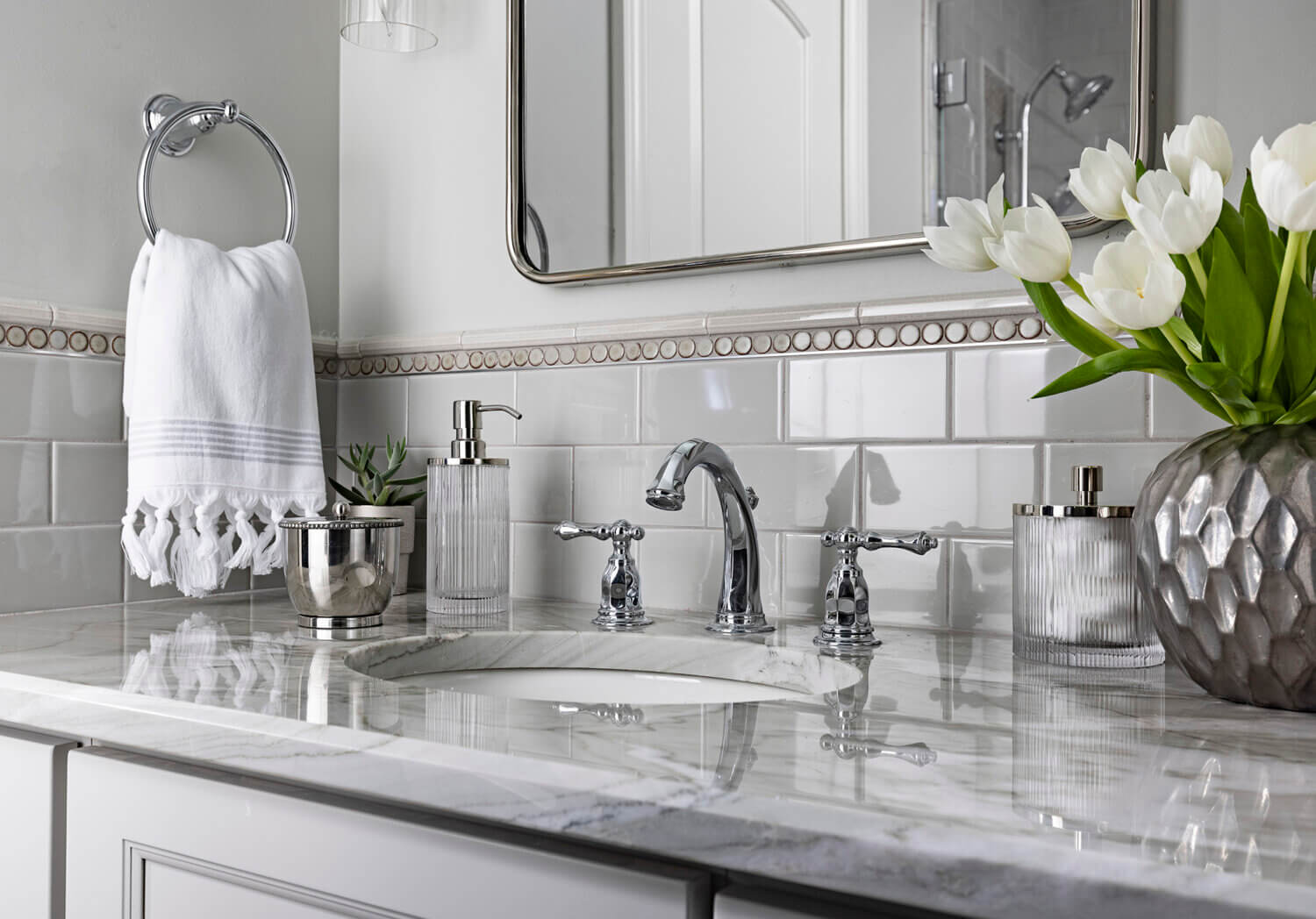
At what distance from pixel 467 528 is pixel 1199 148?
797mm

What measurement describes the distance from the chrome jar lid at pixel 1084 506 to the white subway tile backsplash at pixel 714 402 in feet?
1.13

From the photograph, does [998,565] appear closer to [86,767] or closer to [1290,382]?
[1290,382]

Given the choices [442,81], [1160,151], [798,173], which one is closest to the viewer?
[1160,151]

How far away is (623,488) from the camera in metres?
1.30

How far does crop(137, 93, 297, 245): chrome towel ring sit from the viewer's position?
49.3 inches

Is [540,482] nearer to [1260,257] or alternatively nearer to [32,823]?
[32,823]

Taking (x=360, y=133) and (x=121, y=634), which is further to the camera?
(x=360, y=133)

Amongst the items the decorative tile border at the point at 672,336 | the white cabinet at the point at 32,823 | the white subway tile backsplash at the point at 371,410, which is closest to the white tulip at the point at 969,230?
the decorative tile border at the point at 672,336

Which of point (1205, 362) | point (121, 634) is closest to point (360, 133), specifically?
point (121, 634)

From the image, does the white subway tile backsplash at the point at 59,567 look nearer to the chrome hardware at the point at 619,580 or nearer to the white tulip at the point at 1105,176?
the chrome hardware at the point at 619,580

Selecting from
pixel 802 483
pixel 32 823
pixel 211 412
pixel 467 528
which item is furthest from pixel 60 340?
pixel 802 483

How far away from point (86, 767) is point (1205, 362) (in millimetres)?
854

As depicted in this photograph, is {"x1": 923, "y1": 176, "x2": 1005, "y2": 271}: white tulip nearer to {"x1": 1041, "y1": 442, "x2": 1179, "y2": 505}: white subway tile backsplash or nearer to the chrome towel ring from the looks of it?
{"x1": 1041, "y1": 442, "x2": 1179, "y2": 505}: white subway tile backsplash

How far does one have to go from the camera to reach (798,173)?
1187 mm
